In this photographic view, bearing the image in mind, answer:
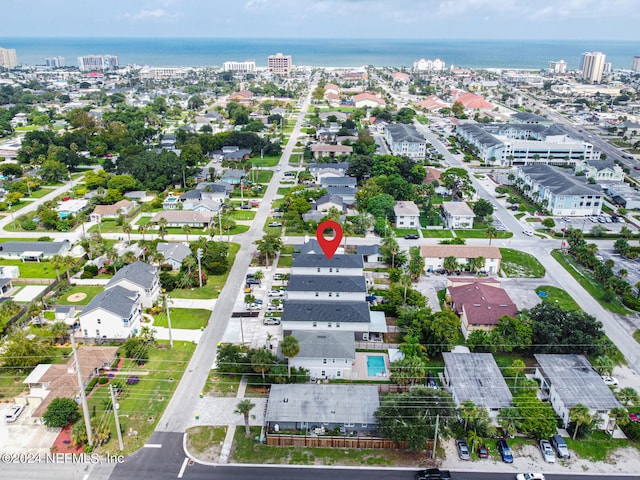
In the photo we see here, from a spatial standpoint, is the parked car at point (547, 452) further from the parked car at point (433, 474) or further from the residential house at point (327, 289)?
the residential house at point (327, 289)

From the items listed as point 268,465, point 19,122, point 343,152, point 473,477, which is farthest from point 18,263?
point 19,122

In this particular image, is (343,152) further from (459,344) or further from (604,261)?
(459,344)

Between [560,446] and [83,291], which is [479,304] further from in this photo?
[83,291]

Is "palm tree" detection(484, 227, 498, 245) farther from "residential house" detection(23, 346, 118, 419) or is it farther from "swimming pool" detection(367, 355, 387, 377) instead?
→ "residential house" detection(23, 346, 118, 419)

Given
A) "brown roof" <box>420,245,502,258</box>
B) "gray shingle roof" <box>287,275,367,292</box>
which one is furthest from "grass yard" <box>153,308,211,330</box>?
"brown roof" <box>420,245,502,258</box>

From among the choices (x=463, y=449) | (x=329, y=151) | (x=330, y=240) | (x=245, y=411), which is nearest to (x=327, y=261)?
(x=330, y=240)

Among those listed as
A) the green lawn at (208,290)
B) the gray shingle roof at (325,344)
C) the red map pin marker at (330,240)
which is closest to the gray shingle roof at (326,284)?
the red map pin marker at (330,240)
